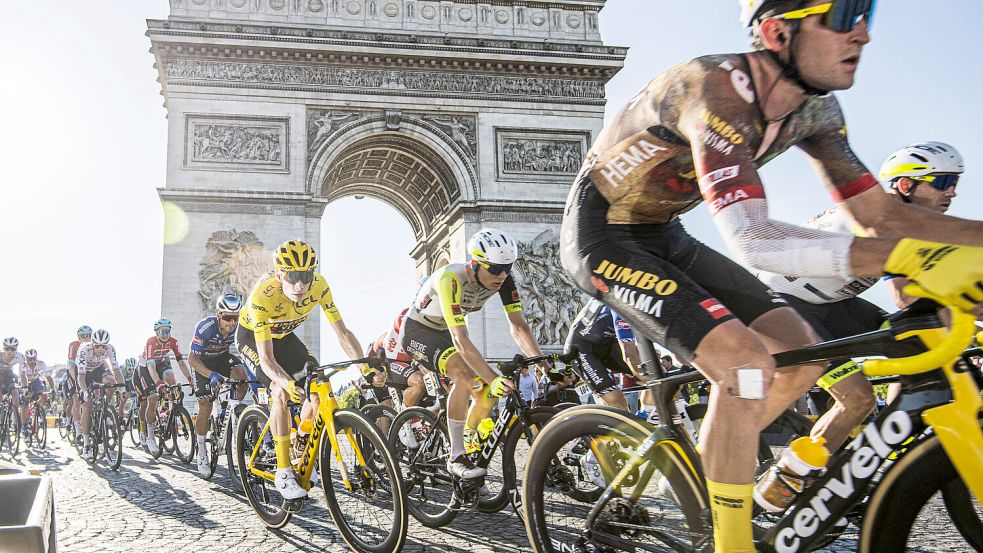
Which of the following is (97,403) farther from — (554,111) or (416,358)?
(554,111)

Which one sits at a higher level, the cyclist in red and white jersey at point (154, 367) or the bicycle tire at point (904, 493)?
the cyclist in red and white jersey at point (154, 367)

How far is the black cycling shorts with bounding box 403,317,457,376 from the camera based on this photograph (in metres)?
5.73

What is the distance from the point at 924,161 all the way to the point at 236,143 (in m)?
20.4

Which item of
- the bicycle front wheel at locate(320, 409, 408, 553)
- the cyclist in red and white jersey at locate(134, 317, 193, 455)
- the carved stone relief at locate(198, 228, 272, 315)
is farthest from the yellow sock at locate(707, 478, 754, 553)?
the carved stone relief at locate(198, 228, 272, 315)

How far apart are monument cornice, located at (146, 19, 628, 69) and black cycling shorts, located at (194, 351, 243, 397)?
15.3m

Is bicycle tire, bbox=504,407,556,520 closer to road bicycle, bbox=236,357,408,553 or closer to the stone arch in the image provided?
road bicycle, bbox=236,357,408,553

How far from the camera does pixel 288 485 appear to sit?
4.40 metres

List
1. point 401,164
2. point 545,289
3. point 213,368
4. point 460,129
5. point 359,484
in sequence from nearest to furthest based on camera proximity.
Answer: point 359,484 < point 213,368 < point 545,289 < point 460,129 < point 401,164

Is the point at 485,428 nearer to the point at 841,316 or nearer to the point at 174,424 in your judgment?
the point at 841,316

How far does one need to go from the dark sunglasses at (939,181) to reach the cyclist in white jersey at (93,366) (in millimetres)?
10318

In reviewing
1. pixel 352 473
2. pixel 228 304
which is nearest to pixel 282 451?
pixel 352 473

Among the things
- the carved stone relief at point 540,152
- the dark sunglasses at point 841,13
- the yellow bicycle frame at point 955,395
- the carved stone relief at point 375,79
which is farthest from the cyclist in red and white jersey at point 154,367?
the carved stone relief at point 540,152

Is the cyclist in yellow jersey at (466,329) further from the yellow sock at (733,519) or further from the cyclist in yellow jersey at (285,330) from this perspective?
the yellow sock at (733,519)

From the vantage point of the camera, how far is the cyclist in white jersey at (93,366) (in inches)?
432
